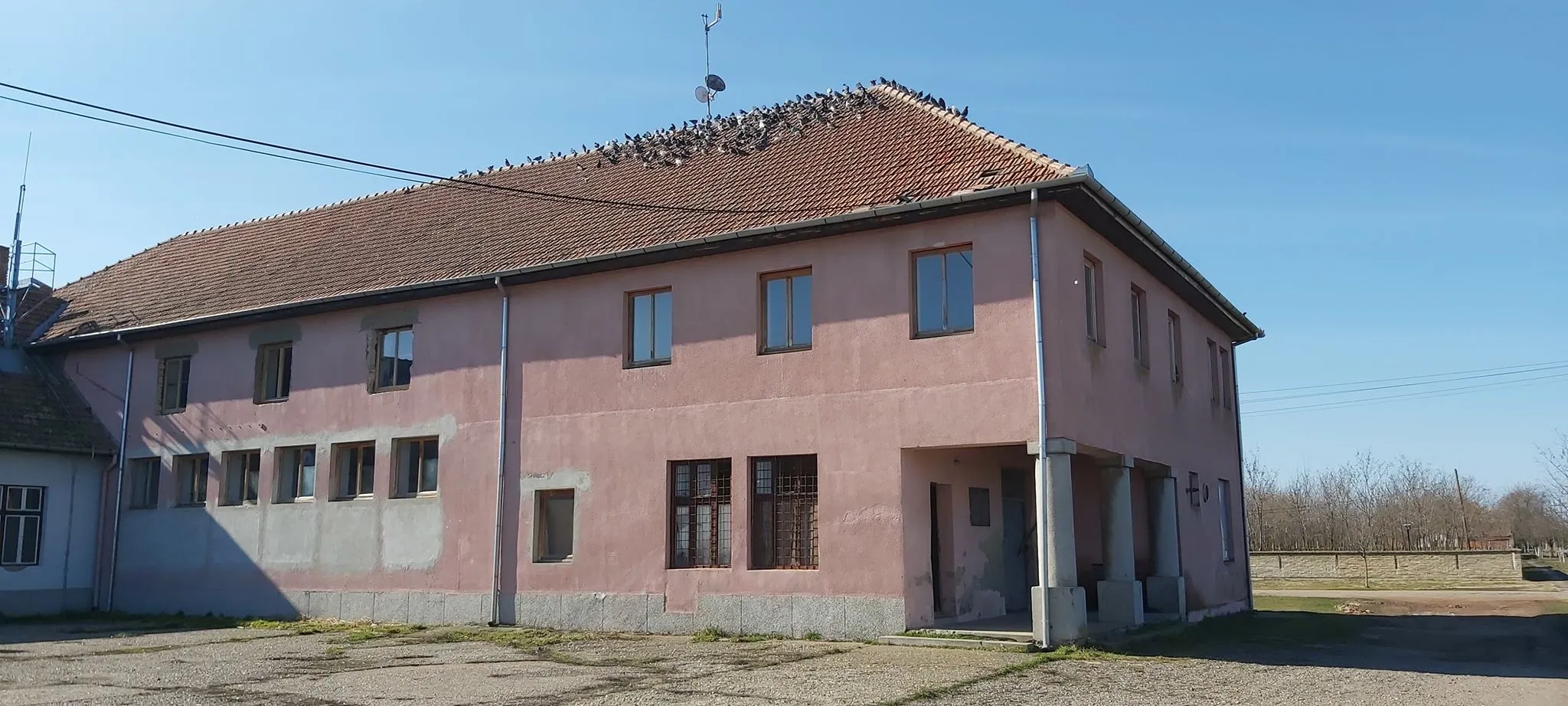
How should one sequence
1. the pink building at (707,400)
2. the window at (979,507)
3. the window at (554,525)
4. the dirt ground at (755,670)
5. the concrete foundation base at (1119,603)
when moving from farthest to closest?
the window at (554,525)
the window at (979,507)
the concrete foundation base at (1119,603)
the pink building at (707,400)
the dirt ground at (755,670)

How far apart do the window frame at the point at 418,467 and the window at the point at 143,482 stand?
6.38 metres

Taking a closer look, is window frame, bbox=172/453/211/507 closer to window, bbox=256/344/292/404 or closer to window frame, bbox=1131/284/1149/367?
window, bbox=256/344/292/404

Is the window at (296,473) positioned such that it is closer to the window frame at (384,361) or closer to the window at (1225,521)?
the window frame at (384,361)

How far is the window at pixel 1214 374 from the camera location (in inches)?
890

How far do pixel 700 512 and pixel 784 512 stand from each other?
1.37 metres

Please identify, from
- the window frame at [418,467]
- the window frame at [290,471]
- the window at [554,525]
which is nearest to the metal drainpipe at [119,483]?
the window frame at [290,471]

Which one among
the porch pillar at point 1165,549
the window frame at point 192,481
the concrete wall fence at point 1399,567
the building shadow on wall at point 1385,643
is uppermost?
the window frame at point 192,481

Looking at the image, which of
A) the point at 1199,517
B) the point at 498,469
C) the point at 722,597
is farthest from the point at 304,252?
the point at 1199,517

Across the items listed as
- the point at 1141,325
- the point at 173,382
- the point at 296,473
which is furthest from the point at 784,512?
the point at 173,382

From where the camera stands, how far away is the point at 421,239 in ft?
70.8

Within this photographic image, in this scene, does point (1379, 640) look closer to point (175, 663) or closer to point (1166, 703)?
point (1166, 703)

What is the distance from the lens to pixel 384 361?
→ 20.2 metres

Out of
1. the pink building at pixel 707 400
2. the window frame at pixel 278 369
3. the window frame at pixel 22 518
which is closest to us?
the pink building at pixel 707 400

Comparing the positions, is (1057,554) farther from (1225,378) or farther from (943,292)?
(1225,378)
